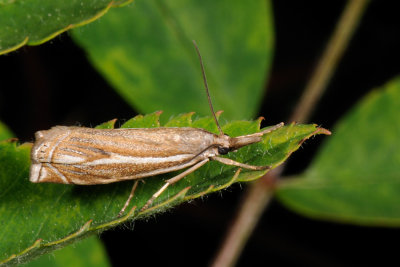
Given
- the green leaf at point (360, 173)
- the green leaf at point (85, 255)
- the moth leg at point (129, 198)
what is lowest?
the green leaf at point (360, 173)

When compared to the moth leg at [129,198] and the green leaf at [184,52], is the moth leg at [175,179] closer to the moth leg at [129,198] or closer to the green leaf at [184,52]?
the moth leg at [129,198]

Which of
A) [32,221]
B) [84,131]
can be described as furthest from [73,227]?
[84,131]

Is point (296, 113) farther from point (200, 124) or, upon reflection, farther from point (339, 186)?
point (200, 124)

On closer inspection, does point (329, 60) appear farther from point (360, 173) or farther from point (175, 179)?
point (175, 179)

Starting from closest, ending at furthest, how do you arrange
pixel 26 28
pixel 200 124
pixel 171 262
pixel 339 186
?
1. pixel 26 28
2. pixel 200 124
3. pixel 339 186
4. pixel 171 262

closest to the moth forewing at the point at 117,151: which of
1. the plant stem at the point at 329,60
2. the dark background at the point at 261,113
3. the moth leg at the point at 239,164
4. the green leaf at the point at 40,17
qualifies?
the moth leg at the point at 239,164

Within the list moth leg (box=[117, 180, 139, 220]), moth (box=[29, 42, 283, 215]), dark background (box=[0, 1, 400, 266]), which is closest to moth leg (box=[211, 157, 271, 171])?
moth (box=[29, 42, 283, 215])
